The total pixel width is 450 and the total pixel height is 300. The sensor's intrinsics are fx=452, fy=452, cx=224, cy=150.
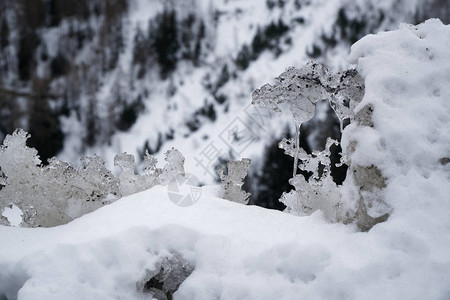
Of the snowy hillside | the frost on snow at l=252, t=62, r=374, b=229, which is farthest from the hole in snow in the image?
the snowy hillside

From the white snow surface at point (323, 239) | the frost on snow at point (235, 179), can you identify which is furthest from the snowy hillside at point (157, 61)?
the white snow surface at point (323, 239)

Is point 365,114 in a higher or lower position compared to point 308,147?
higher

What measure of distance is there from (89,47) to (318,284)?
18559 millimetres

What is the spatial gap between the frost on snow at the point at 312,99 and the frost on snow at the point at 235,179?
266mm

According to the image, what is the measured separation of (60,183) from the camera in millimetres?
2650

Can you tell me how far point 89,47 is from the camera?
18.7m

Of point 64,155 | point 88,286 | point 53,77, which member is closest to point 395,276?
point 88,286

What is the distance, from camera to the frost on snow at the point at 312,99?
2.38 meters

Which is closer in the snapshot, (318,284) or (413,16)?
(318,284)

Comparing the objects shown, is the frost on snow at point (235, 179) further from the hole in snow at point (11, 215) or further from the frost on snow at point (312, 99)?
the hole in snow at point (11, 215)

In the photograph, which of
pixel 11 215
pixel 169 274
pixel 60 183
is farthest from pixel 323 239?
pixel 11 215

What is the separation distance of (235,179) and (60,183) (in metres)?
1.03

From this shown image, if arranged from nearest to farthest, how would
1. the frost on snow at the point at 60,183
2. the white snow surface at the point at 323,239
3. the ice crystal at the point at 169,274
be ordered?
the white snow surface at the point at 323,239 → the ice crystal at the point at 169,274 → the frost on snow at the point at 60,183

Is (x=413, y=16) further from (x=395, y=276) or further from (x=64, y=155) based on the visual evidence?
(x=395, y=276)
